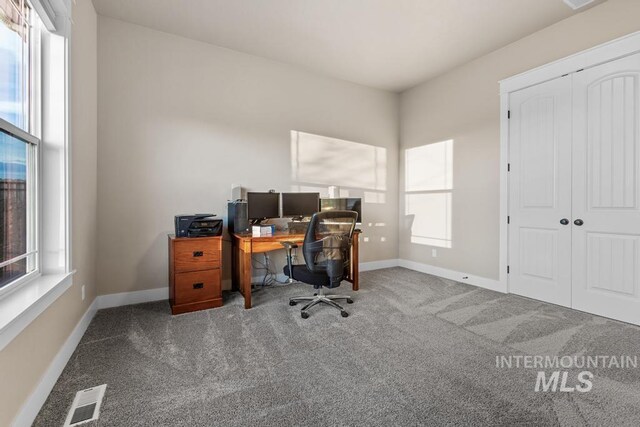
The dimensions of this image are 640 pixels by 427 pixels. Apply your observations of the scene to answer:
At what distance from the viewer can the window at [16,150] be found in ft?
5.08

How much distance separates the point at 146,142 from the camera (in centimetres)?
323

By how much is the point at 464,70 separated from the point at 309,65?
2165mm

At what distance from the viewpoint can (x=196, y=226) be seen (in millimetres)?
3010

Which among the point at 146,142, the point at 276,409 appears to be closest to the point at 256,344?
the point at 276,409

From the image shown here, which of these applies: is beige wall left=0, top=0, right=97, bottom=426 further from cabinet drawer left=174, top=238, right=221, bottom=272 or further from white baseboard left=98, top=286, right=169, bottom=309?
cabinet drawer left=174, top=238, right=221, bottom=272

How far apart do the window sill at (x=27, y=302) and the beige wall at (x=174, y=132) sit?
131 cm

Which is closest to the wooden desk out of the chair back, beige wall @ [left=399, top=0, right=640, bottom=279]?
the chair back

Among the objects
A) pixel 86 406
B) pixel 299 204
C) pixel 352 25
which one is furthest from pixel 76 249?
pixel 352 25

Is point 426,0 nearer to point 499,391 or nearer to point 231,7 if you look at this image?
point 231,7

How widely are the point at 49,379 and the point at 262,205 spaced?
92.4 inches

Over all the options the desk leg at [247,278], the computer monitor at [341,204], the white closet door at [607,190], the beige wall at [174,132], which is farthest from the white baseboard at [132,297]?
the white closet door at [607,190]

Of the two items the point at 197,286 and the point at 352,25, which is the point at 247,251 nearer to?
the point at 197,286

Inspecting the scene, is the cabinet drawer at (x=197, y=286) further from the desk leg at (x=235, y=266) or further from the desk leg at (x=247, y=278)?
the desk leg at (x=235, y=266)

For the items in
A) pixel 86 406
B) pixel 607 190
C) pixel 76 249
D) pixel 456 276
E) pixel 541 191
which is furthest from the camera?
pixel 456 276
